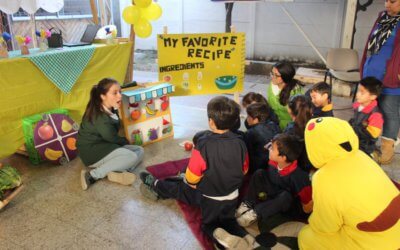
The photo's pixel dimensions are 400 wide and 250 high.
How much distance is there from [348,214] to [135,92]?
2151mm

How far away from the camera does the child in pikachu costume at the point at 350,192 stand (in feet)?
4.73

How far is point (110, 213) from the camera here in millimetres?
2262

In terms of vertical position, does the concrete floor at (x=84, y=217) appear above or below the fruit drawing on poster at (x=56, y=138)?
below

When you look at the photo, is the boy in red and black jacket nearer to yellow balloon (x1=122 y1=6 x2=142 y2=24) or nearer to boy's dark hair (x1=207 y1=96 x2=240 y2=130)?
boy's dark hair (x1=207 y1=96 x2=240 y2=130)

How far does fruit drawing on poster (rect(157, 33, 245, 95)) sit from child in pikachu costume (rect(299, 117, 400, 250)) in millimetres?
2352

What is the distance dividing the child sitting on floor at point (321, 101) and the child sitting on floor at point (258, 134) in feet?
1.42

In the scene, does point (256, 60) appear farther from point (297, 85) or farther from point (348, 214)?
point (348, 214)

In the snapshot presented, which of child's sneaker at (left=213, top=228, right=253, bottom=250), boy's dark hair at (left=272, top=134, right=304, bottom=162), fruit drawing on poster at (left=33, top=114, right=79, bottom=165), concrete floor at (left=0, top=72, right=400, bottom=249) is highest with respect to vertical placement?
boy's dark hair at (left=272, top=134, right=304, bottom=162)

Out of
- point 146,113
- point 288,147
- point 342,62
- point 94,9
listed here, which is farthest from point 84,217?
point 342,62

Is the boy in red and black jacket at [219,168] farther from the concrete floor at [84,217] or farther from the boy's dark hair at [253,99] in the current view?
the boy's dark hair at [253,99]

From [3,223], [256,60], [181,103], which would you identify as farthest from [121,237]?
[256,60]

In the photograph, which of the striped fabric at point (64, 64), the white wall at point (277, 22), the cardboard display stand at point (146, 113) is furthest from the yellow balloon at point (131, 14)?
the white wall at point (277, 22)

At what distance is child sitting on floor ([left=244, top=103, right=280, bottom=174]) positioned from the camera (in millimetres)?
2537

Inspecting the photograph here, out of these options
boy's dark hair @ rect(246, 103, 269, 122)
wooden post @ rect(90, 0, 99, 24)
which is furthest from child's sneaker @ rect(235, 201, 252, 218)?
wooden post @ rect(90, 0, 99, 24)
